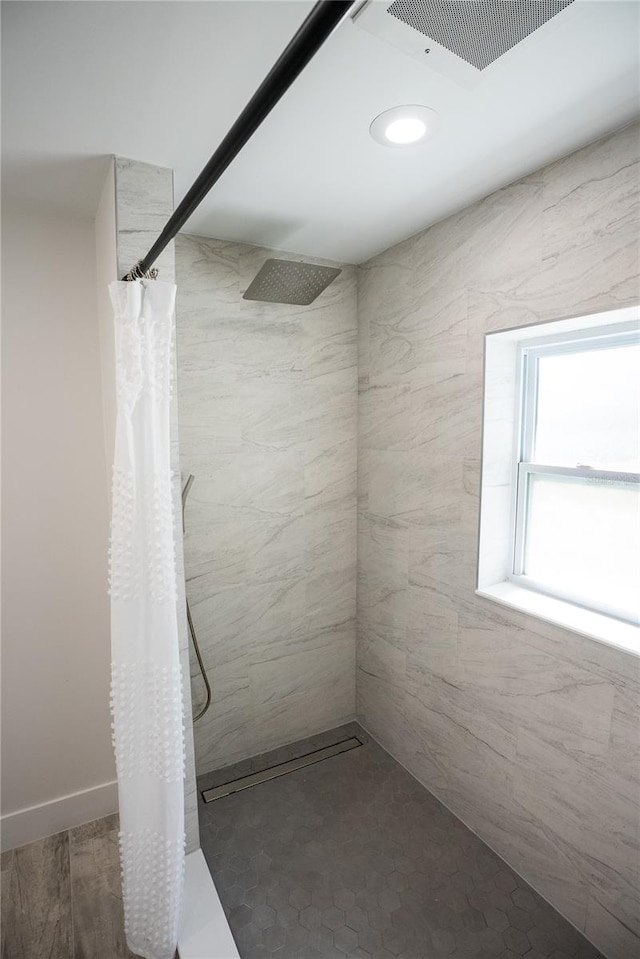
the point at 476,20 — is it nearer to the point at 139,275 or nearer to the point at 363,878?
the point at 139,275

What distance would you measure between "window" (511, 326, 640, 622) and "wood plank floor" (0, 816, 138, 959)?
1798 mm

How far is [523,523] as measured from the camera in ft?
6.09

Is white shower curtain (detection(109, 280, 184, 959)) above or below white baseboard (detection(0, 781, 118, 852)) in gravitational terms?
above

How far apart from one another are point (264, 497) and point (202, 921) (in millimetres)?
1480

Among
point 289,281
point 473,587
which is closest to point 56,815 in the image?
point 473,587

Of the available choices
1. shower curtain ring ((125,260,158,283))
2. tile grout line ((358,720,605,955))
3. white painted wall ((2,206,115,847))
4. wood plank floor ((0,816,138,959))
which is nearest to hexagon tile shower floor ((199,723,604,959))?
tile grout line ((358,720,605,955))

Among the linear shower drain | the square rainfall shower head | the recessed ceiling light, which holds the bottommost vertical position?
the linear shower drain

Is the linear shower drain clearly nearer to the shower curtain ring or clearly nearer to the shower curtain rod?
the shower curtain ring

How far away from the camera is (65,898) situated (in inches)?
63.1

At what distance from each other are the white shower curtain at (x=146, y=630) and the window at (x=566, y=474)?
111 centimetres

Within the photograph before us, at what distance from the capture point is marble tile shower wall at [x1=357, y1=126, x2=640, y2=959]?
1354 mm

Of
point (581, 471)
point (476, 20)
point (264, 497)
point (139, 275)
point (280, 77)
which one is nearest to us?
point (280, 77)

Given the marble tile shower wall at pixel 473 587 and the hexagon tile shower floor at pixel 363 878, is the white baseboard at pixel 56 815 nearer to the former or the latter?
the hexagon tile shower floor at pixel 363 878

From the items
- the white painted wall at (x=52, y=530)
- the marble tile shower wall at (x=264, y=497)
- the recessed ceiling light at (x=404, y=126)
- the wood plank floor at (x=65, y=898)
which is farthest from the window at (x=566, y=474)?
the wood plank floor at (x=65, y=898)
